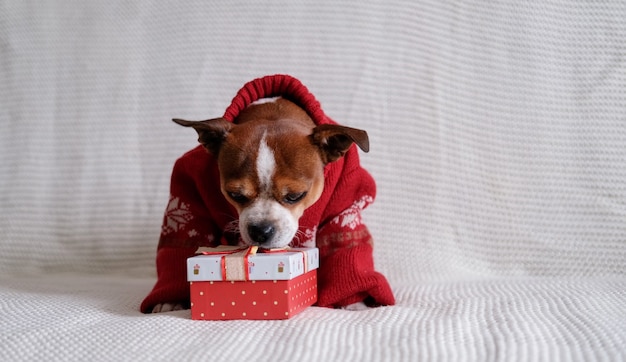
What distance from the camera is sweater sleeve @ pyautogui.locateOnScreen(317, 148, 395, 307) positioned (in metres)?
1.80

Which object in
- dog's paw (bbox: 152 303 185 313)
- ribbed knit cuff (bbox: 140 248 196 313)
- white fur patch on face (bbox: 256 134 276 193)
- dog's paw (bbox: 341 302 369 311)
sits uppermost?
white fur patch on face (bbox: 256 134 276 193)

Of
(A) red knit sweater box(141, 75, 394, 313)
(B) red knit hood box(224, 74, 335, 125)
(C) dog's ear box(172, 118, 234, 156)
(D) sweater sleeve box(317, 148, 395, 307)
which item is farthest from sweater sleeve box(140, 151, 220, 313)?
(D) sweater sleeve box(317, 148, 395, 307)

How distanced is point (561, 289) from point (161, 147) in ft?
4.76

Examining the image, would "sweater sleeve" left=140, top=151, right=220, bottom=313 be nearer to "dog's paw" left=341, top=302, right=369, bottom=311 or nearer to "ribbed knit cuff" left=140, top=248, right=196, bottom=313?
"ribbed knit cuff" left=140, top=248, right=196, bottom=313

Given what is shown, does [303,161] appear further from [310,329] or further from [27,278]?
[27,278]

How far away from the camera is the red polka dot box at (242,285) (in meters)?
1.53

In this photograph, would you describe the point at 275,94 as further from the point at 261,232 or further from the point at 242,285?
the point at 242,285

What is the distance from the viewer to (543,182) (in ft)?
7.74

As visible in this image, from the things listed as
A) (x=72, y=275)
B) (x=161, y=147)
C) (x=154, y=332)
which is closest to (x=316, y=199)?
(x=154, y=332)

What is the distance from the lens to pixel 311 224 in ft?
6.34

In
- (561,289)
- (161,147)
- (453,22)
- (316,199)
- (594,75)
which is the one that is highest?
(453,22)

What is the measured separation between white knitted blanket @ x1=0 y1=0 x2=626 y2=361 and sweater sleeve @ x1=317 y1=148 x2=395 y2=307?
0.26 meters

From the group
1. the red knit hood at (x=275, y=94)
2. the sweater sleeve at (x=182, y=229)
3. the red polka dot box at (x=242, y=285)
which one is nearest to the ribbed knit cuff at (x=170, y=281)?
the sweater sleeve at (x=182, y=229)

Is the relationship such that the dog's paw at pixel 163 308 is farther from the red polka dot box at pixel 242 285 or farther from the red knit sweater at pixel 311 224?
the red polka dot box at pixel 242 285
